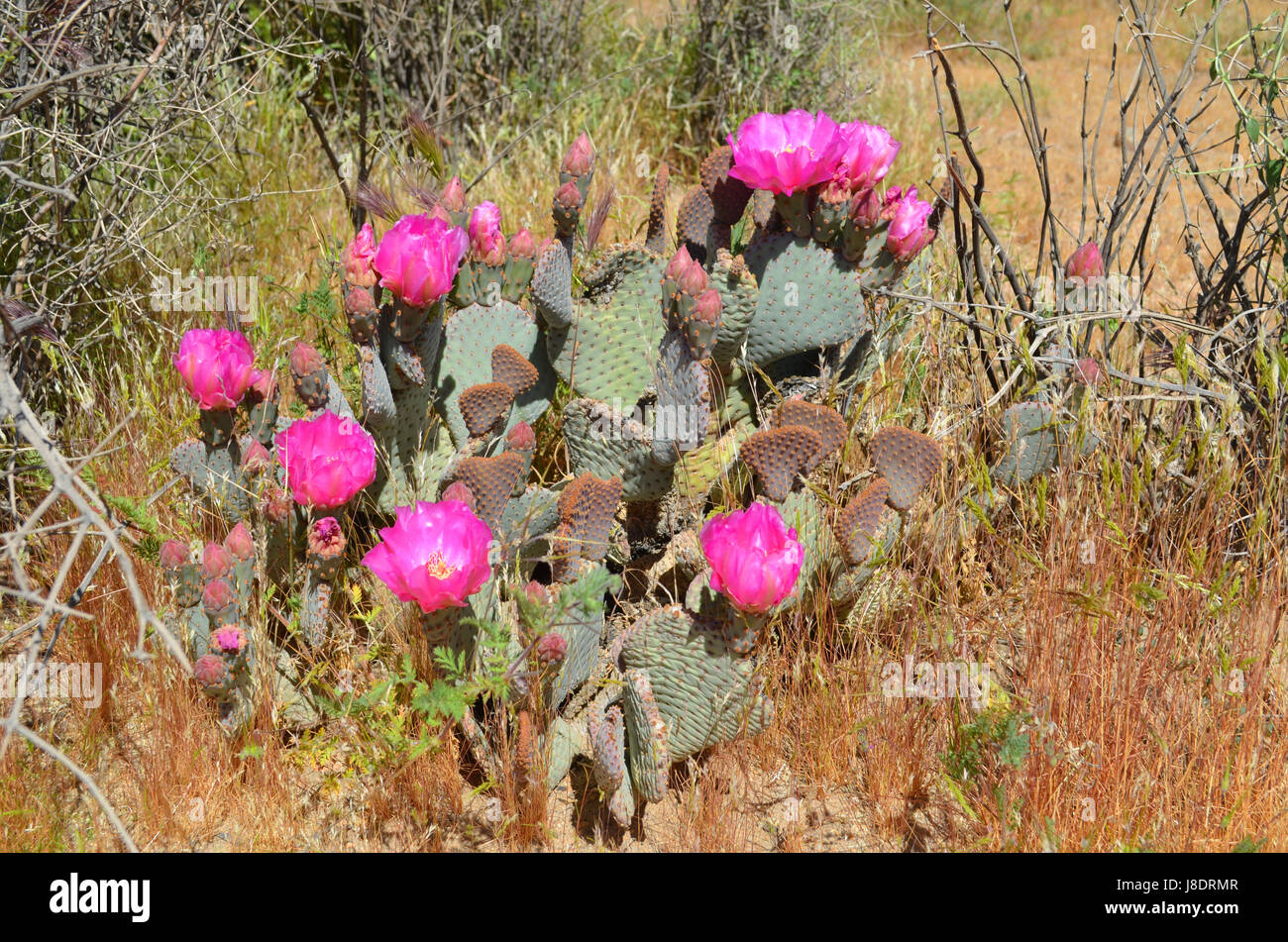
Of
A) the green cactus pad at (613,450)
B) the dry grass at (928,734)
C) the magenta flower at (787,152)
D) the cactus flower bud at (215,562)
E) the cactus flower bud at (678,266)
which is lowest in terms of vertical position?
the dry grass at (928,734)

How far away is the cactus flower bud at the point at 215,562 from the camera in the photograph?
1778mm

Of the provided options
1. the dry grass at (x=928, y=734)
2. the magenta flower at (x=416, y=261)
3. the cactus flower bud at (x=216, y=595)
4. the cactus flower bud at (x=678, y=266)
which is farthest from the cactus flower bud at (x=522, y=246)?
the cactus flower bud at (x=216, y=595)

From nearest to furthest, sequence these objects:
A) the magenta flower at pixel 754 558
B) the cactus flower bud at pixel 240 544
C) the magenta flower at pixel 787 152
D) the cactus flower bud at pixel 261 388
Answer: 1. the magenta flower at pixel 754 558
2. the cactus flower bud at pixel 240 544
3. the cactus flower bud at pixel 261 388
4. the magenta flower at pixel 787 152

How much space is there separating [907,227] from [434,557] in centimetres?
120

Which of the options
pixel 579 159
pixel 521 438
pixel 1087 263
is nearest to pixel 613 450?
pixel 521 438

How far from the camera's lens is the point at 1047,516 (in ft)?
7.12

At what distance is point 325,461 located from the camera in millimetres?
1826

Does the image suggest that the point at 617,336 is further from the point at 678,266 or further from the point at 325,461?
the point at 325,461

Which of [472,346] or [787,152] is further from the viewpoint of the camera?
[472,346]

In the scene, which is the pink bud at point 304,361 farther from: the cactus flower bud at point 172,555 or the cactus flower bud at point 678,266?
the cactus flower bud at point 678,266

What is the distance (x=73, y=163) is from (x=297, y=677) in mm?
1513

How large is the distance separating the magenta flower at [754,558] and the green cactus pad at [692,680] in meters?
0.13

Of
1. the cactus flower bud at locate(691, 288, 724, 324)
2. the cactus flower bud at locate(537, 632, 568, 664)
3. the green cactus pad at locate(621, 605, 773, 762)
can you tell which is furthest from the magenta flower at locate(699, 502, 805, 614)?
the cactus flower bud at locate(691, 288, 724, 324)
